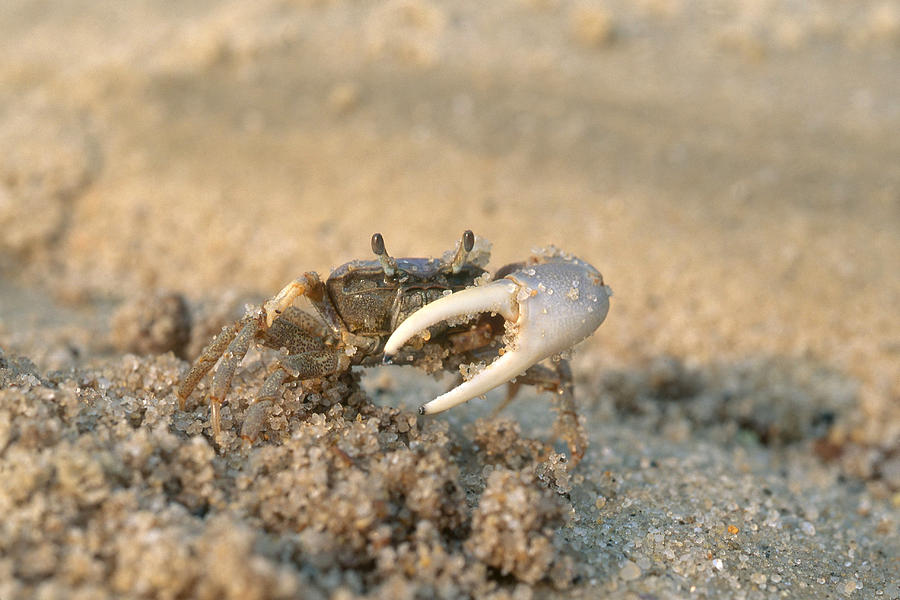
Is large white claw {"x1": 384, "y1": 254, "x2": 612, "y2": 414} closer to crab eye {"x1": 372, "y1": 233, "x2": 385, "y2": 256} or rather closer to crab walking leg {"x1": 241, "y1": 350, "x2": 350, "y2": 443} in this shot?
crab walking leg {"x1": 241, "y1": 350, "x2": 350, "y2": 443}

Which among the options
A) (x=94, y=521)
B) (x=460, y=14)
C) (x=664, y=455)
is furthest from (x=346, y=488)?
(x=460, y=14)

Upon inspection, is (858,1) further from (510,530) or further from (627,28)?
(510,530)

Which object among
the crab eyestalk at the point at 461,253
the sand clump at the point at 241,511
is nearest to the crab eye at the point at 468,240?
the crab eyestalk at the point at 461,253

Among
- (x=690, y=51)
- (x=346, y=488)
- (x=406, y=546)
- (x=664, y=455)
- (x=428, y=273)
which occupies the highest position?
(x=690, y=51)

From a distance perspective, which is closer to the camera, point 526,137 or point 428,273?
point 428,273

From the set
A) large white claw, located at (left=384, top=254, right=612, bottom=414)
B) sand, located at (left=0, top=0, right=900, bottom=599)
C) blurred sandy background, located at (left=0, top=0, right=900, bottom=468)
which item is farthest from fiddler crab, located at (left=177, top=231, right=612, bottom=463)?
blurred sandy background, located at (left=0, top=0, right=900, bottom=468)
